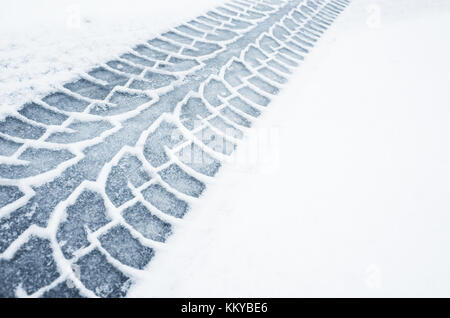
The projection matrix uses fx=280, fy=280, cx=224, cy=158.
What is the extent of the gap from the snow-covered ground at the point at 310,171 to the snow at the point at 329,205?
10 mm

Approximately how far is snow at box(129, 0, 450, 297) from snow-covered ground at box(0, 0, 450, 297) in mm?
10

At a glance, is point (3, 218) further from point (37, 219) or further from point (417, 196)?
point (417, 196)

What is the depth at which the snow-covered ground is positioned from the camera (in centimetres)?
198

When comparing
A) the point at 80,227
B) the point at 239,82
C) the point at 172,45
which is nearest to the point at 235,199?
the point at 80,227

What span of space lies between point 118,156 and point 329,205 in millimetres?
1943

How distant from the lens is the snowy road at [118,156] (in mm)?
1866

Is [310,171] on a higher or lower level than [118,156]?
lower

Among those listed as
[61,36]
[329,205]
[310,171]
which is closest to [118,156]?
[310,171]

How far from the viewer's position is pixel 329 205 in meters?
2.45

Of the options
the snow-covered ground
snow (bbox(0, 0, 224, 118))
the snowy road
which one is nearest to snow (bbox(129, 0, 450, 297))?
the snow-covered ground

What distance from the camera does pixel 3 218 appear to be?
6.51ft

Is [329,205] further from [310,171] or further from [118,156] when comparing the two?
[118,156]
